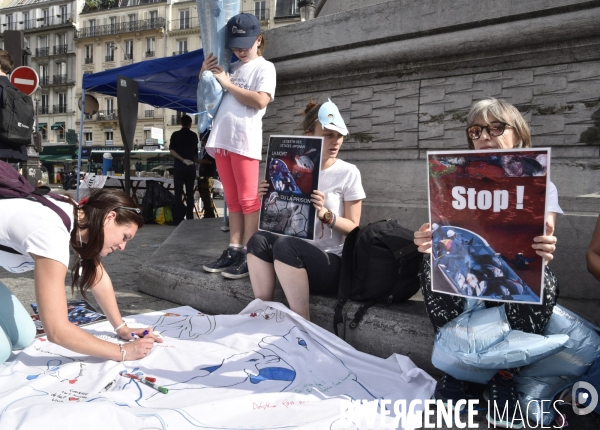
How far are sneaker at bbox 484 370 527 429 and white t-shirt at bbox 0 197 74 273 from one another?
1.64 metres

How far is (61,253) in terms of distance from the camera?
1751 millimetres

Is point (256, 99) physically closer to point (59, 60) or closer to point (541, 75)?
point (541, 75)

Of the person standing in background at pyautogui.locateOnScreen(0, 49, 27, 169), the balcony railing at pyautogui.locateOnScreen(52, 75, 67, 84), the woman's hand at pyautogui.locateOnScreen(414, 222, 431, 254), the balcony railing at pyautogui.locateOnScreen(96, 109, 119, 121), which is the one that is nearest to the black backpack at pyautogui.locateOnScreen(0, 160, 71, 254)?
the woman's hand at pyautogui.locateOnScreen(414, 222, 431, 254)

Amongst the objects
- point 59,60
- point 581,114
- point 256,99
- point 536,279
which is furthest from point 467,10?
point 59,60

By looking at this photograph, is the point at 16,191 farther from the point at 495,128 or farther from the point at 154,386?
the point at 495,128

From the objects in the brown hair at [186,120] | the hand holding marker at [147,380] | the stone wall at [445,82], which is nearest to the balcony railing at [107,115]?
the brown hair at [186,120]

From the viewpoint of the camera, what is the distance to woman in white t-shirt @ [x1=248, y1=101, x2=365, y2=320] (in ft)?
8.11

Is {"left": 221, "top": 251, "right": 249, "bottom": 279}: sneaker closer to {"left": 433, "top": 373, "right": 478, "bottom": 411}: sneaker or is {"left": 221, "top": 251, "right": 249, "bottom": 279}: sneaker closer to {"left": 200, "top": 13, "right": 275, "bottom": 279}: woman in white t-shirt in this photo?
{"left": 200, "top": 13, "right": 275, "bottom": 279}: woman in white t-shirt

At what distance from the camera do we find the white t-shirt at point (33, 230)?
5.70ft

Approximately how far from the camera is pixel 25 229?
1.78 meters

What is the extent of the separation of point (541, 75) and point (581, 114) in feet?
1.02

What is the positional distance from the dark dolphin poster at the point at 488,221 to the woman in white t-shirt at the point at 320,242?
0.79 m

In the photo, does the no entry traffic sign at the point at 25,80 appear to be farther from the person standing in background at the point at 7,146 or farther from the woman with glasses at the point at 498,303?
the woman with glasses at the point at 498,303

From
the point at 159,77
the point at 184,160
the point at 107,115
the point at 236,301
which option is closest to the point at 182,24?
the point at 107,115
